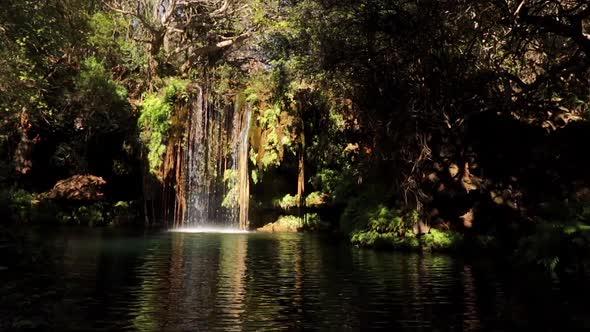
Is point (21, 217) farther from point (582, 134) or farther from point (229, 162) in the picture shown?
point (582, 134)

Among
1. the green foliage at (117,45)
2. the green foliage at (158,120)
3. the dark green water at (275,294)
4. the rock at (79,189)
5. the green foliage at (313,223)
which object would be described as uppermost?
the green foliage at (117,45)

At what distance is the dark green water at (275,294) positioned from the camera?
8781 millimetres

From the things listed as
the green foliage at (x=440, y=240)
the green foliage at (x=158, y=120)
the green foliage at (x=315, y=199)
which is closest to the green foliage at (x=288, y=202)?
the green foliage at (x=315, y=199)

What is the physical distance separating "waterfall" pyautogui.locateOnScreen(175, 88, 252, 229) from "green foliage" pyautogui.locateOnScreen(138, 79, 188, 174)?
1.13 metres

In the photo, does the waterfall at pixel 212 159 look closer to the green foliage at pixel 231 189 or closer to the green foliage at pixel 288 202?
the green foliage at pixel 231 189

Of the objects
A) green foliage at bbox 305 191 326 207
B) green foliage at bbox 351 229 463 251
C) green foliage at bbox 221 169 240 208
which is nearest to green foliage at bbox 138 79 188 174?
green foliage at bbox 221 169 240 208

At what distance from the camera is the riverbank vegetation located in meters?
18.0

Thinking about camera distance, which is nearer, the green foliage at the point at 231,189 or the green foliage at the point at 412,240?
the green foliage at the point at 412,240

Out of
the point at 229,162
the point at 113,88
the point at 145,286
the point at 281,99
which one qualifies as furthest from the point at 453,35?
the point at 113,88

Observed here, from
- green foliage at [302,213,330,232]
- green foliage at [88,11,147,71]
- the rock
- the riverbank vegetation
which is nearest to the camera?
the riverbank vegetation

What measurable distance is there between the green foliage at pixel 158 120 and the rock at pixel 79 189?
3.35 metres

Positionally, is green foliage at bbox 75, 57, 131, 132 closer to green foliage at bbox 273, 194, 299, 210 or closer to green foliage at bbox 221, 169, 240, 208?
green foliage at bbox 221, 169, 240, 208

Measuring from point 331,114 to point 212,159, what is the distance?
7.14m

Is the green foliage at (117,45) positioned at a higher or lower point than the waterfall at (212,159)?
higher
